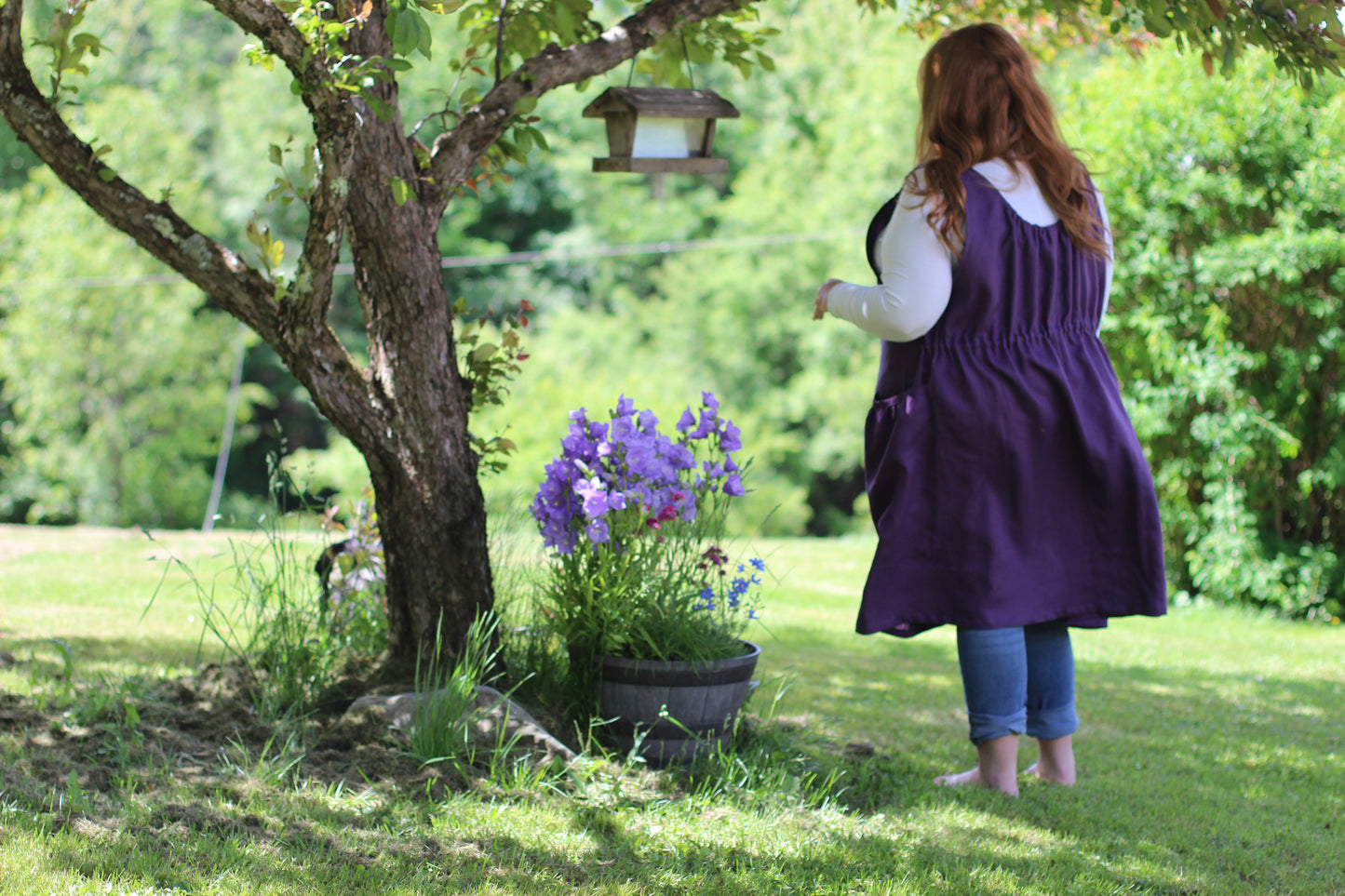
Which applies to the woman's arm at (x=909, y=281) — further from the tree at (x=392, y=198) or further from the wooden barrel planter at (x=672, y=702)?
Answer: the wooden barrel planter at (x=672, y=702)

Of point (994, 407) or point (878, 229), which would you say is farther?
point (878, 229)

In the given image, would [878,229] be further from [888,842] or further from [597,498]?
[888,842]

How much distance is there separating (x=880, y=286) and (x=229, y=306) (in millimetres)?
1369

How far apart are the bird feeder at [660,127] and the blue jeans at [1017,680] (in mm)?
1361

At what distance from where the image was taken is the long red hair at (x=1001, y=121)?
7.38 feet

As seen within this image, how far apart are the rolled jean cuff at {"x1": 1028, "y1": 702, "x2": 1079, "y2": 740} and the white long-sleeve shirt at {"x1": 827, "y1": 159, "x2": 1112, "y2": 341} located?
904 millimetres

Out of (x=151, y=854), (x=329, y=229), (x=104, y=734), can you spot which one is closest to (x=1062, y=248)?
(x=329, y=229)

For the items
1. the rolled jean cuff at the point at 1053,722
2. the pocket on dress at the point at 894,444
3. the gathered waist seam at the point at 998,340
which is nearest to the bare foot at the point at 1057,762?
the rolled jean cuff at the point at 1053,722

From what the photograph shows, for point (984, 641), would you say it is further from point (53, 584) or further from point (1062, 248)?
point (53, 584)

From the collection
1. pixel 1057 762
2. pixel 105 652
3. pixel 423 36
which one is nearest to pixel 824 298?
pixel 423 36

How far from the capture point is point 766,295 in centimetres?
1756

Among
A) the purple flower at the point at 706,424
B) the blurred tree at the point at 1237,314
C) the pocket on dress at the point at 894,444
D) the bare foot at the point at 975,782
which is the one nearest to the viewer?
the pocket on dress at the point at 894,444

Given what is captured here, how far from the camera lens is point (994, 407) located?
220cm

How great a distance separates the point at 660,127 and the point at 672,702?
4.83ft
